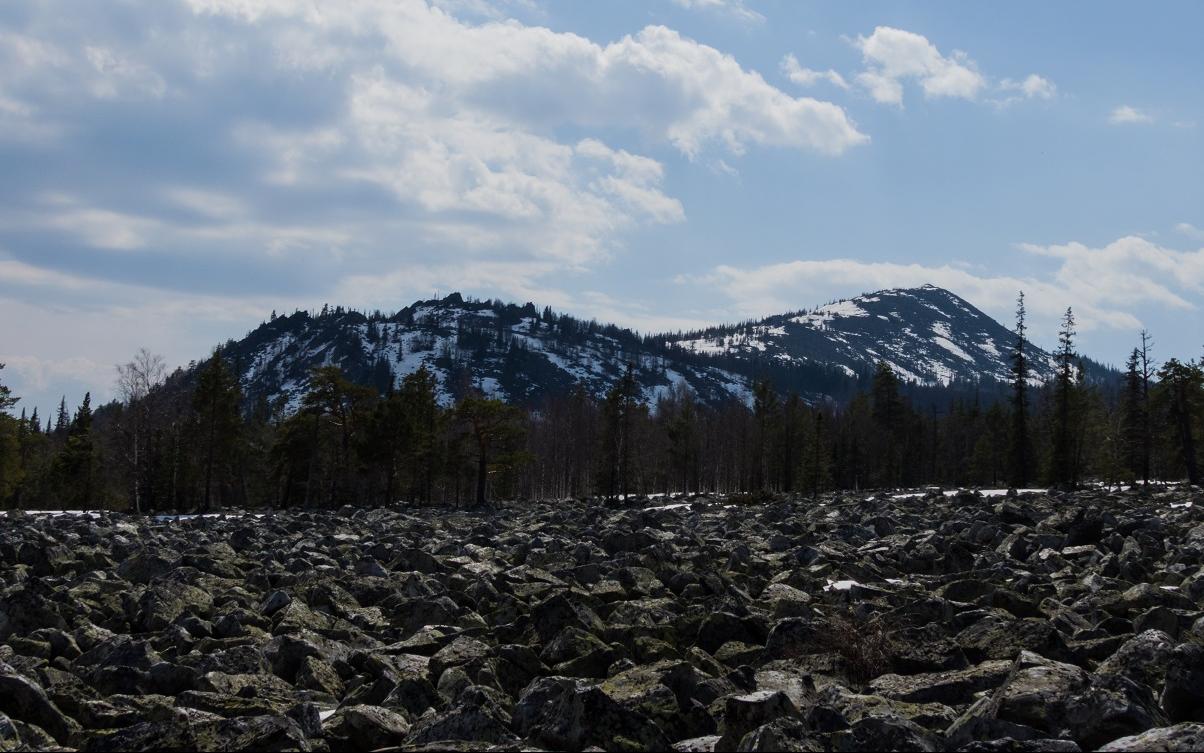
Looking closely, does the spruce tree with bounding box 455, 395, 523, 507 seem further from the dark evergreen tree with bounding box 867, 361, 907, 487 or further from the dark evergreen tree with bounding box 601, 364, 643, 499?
the dark evergreen tree with bounding box 867, 361, 907, 487

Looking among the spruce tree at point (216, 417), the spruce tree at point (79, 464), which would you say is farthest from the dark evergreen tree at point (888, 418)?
the spruce tree at point (79, 464)

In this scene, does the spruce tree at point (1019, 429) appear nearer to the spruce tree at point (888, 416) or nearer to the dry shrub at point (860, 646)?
the spruce tree at point (888, 416)

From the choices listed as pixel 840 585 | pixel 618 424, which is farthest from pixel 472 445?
pixel 840 585

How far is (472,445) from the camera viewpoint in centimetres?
8250

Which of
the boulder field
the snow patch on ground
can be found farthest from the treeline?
the snow patch on ground

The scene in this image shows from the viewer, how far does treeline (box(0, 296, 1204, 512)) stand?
64.4m

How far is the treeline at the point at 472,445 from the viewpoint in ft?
211

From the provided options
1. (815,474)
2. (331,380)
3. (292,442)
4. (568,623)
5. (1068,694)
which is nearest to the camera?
(1068,694)

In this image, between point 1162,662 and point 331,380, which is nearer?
point 1162,662

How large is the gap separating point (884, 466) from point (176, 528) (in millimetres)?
84339

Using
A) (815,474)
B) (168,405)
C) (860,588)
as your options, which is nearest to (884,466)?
(815,474)

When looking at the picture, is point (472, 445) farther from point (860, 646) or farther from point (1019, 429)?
point (860, 646)

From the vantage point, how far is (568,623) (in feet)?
40.2

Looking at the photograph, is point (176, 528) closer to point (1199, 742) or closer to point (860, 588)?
point (860, 588)
